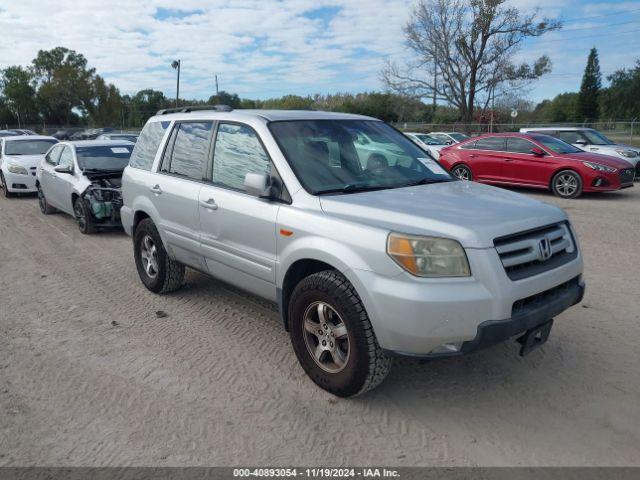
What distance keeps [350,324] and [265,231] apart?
102 centimetres

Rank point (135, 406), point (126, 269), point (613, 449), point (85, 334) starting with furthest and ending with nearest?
1. point (126, 269)
2. point (85, 334)
3. point (135, 406)
4. point (613, 449)

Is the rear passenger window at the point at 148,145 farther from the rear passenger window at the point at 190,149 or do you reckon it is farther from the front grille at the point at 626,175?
the front grille at the point at 626,175

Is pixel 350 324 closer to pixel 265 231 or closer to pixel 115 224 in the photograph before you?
pixel 265 231

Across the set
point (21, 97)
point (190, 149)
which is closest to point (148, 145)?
point (190, 149)

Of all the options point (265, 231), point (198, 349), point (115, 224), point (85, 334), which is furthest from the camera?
point (115, 224)

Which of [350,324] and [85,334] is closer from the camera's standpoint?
[350,324]

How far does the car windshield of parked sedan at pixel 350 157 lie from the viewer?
12.5 ft

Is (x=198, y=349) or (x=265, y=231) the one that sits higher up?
(x=265, y=231)

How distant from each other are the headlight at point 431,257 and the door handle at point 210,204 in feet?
5.95

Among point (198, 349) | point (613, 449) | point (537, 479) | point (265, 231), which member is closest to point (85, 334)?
point (198, 349)

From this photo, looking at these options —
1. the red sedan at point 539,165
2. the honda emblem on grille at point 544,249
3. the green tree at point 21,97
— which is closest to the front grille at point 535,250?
the honda emblem on grille at point 544,249

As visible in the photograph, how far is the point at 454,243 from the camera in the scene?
2.96 m

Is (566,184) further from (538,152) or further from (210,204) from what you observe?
(210,204)

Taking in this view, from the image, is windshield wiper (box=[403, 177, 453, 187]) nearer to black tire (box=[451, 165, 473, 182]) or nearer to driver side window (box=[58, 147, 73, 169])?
driver side window (box=[58, 147, 73, 169])
